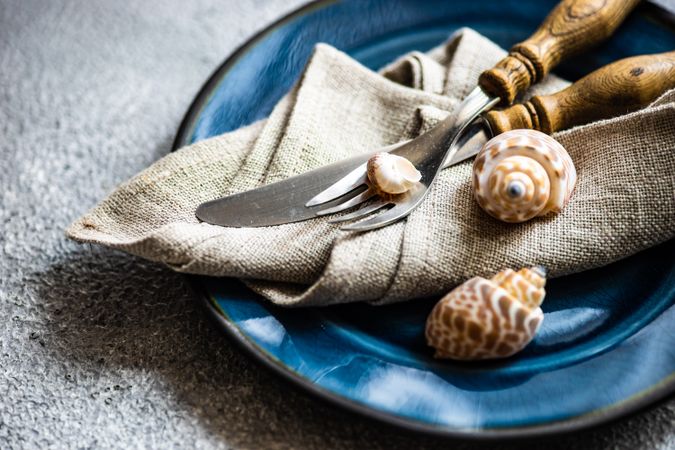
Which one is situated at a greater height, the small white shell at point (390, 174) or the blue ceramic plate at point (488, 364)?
the small white shell at point (390, 174)

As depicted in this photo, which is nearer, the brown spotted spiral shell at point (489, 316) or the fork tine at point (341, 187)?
the brown spotted spiral shell at point (489, 316)

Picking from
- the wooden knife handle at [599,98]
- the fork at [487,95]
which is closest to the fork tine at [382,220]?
the fork at [487,95]

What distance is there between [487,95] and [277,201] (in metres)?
0.24

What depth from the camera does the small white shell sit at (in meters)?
0.60

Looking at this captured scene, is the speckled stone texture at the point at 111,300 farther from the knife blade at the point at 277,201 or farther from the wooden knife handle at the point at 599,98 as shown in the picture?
the wooden knife handle at the point at 599,98

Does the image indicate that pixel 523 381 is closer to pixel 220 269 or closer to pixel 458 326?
pixel 458 326

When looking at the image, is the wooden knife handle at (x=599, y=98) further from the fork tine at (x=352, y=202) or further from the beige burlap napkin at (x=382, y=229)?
the fork tine at (x=352, y=202)

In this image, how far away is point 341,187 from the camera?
625 mm

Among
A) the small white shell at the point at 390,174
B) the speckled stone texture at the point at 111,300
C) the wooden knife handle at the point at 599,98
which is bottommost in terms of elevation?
the speckled stone texture at the point at 111,300

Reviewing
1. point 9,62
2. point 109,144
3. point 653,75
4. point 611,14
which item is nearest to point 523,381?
point 653,75

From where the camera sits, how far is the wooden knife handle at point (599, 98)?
638 millimetres

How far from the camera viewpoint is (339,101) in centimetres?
72

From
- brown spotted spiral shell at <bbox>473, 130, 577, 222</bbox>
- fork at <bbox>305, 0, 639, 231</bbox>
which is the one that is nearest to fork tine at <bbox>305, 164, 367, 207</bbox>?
fork at <bbox>305, 0, 639, 231</bbox>

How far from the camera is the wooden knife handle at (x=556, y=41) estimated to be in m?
0.68
